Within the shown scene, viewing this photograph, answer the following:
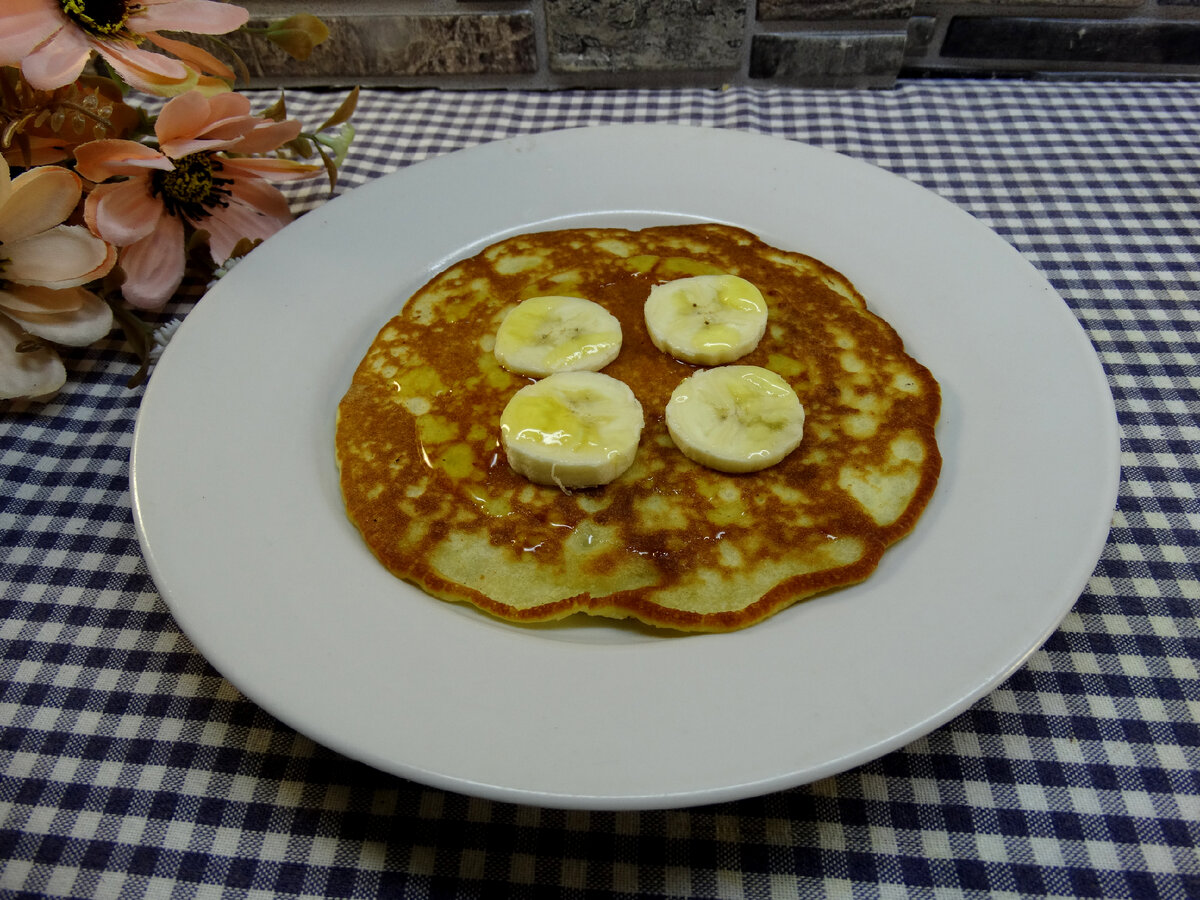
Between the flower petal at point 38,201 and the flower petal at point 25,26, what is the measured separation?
0.59 feet

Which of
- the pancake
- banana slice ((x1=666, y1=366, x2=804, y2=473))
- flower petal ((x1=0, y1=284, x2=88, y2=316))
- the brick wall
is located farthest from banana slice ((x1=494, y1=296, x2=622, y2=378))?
the brick wall

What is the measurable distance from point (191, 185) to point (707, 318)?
110 cm

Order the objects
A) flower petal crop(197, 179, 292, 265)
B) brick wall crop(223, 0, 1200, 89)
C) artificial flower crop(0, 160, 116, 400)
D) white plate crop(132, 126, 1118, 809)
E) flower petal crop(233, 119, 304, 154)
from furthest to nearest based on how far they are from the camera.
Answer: brick wall crop(223, 0, 1200, 89), flower petal crop(197, 179, 292, 265), flower petal crop(233, 119, 304, 154), artificial flower crop(0, 160, 116, 400), white plate crop(132, 126, 1118, 809)

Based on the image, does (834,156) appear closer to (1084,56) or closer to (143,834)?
(1084,56)

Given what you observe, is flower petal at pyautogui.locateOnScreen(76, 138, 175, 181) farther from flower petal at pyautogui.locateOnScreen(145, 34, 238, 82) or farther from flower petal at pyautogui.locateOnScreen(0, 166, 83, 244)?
flower petal at pyautogui.locateOnScreen(145, 34, 238, 82)

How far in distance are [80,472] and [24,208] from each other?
50cm

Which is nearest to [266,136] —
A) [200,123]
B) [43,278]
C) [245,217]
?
[200,123]

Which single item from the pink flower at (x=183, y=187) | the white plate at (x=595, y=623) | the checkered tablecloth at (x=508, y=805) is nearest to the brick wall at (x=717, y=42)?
the white plate at (x=595, y=623)

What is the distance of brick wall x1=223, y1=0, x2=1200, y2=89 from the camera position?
263 cm

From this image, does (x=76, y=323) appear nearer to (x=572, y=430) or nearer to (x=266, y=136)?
(x=266, y=136)

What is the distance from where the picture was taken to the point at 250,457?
140cm

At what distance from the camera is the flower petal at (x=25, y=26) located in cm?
136

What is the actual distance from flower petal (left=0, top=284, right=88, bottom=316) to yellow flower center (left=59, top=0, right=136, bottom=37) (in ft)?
1.53

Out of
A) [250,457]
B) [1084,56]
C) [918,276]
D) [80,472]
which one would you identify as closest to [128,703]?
[250,457]
